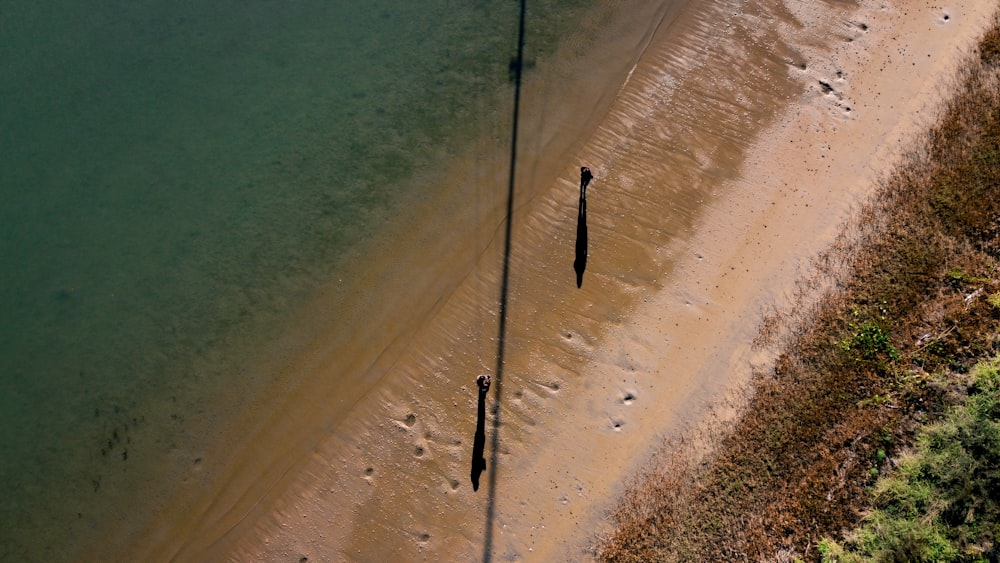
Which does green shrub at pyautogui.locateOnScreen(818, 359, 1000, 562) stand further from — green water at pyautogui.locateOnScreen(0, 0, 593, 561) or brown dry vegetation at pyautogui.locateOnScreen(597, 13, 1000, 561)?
green water at pyautogui.locateOnScreen(0, 0, 593, 561)

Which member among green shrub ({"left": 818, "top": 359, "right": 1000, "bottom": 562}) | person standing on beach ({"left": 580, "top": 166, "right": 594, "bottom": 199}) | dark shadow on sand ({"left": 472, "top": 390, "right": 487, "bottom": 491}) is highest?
person standing on beach ({"left": 580, "top": 166, "right": 594, "bottom": 199})

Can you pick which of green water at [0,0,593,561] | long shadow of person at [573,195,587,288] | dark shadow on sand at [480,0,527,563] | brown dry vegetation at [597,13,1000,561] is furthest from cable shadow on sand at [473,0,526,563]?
brown dry vegetation at [597,13,1000,561]

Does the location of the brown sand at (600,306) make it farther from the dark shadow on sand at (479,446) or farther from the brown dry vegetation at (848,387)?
the brown dry vegetation at (848,387)

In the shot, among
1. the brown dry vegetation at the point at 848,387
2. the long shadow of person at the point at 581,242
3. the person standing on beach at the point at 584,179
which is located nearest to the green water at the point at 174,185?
the person standing on beach at the point at 584,179

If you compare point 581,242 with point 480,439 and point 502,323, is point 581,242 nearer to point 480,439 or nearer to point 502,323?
point 502,323

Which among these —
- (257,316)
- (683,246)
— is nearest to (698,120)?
(683,246)

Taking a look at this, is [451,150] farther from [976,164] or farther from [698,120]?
[976,164]
